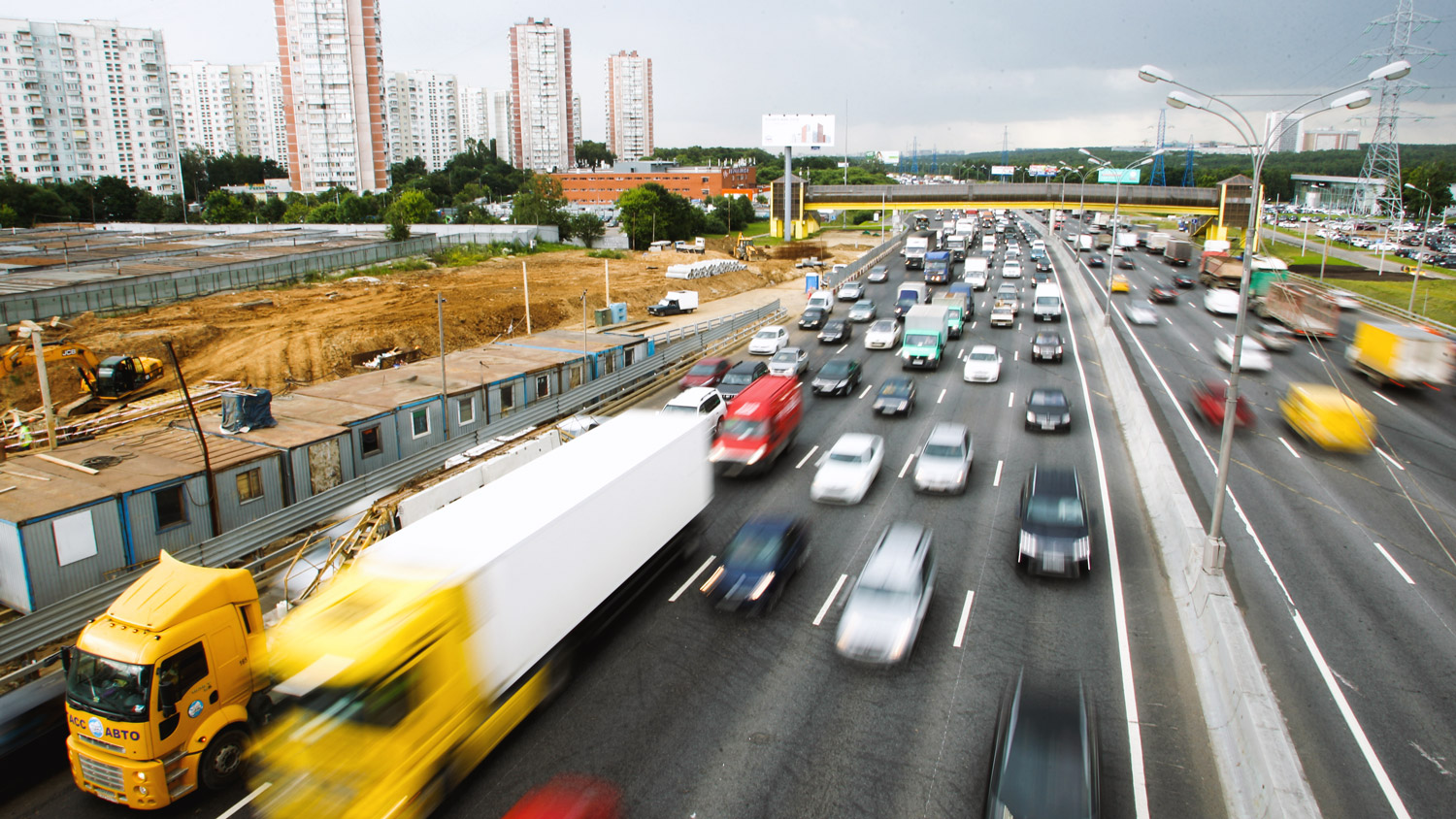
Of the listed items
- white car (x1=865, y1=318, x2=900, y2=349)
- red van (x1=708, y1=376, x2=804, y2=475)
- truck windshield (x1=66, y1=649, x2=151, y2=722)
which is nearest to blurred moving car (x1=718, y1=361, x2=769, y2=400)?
red van (x1=708, y1=376, x2=804, y2=475)

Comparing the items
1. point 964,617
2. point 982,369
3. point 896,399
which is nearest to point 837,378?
point 896,399

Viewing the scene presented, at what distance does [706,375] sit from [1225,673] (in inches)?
853

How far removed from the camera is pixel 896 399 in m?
29.2

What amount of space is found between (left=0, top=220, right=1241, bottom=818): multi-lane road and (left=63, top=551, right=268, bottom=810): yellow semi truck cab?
596 mm

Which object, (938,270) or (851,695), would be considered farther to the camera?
(938,270)

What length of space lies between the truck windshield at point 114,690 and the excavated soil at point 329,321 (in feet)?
92.0

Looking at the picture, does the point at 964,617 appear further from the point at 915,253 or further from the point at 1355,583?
the point at 915,253

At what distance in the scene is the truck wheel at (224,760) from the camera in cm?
1072

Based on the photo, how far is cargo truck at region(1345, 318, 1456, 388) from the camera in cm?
2933

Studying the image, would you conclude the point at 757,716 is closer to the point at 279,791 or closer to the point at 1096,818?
the point at 1096,818

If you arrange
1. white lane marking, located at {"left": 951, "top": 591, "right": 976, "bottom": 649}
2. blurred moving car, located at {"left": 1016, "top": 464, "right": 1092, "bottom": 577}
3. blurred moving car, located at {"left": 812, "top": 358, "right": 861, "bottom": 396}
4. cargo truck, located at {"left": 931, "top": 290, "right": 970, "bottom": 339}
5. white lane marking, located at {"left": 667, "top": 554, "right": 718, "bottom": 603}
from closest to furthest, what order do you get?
white lane marking, located at {"left": 951, "top": 591, "right": 976, "bottom": 649}
white lane marking, located at {"left": 667, "top": 554, "right": 718, "bottom": 603}
blurred moving car, located at {"left": 1016, "top": 464, "right": 1092, "bottom": 577}
blurred moving car, located at {"left": 812, "top": 358, "right": 861, "bottom": 396}
cargo truck, located at {"left": 931, "top": 290, "right": 970, "bottom": 339}

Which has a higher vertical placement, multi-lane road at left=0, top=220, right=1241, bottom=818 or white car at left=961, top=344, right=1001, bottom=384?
white car at left=961, top=344, right=1001, bottom=384

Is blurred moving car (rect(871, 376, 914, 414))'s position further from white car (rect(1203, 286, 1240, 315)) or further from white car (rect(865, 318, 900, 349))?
white car (rect(1203, 286, 1240, 315))

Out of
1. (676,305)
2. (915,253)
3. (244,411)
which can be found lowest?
(676,305)
